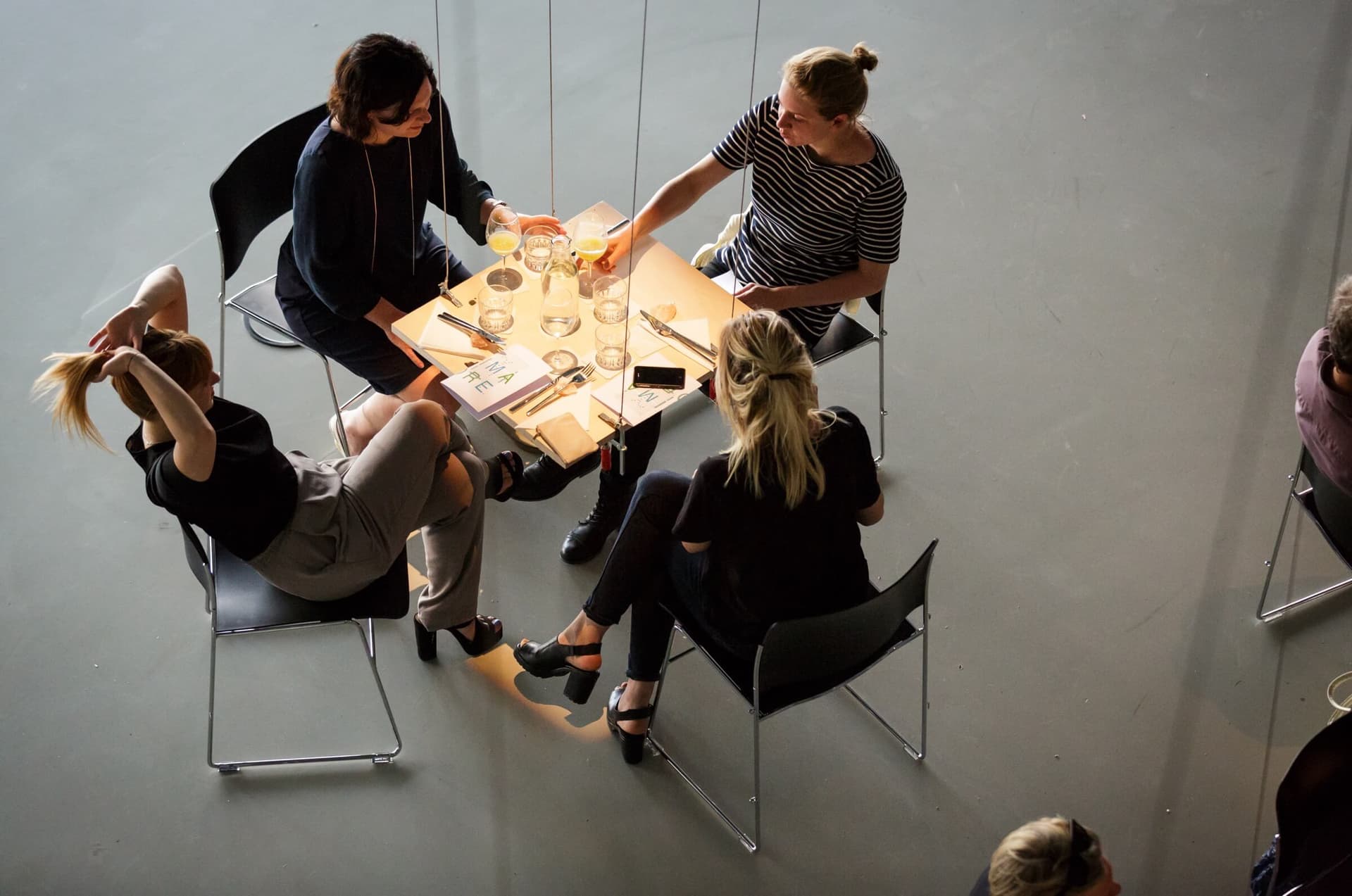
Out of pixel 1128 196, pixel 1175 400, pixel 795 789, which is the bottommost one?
pixel 795 789

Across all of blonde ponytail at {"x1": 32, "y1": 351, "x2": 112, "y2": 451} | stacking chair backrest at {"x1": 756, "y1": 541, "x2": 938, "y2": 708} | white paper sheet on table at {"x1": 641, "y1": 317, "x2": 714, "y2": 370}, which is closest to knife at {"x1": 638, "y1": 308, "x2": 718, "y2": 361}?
white paper sheet on table at {"x1": 641, "y1": 317, "x2": 714, "y2": 370}

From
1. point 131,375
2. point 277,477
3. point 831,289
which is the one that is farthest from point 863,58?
point 131,375

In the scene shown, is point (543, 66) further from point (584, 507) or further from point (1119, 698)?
point (1119, 698)

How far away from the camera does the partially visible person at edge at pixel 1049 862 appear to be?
1.95 meters

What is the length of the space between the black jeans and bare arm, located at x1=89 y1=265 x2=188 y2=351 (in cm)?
107

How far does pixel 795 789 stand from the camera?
276 cm

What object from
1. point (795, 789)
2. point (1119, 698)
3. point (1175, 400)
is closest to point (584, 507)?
point (795, 789)

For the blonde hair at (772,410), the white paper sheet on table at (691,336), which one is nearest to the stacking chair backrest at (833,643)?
the blonde hair at (772,410)

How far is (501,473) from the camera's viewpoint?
3.13 meters

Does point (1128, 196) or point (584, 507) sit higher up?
point (1128, 196)

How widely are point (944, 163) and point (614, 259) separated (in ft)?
6.04

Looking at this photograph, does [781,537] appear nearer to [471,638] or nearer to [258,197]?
[471,638]

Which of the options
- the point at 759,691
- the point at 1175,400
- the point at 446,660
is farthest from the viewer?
the point at 1175,400

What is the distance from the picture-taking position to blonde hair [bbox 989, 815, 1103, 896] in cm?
194
